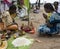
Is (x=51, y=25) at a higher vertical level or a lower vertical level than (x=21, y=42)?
higher

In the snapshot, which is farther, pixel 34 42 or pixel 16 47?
pixel 34 42

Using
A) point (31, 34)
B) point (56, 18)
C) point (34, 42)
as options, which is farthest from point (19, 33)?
point (56, 18)

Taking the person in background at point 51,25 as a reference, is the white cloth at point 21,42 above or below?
below

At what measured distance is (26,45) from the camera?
359 cm

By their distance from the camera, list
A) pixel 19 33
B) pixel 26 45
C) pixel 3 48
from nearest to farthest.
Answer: pixel 3 48, pixel 26 45, pixel 19 33

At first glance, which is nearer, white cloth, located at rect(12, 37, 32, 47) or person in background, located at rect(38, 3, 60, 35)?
white cloth, located at rect(12, 37, 32, 47)

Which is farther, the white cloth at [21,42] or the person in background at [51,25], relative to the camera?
the person in background at [51,25]

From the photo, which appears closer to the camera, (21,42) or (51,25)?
(21,42)

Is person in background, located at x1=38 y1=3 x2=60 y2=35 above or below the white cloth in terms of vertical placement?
above

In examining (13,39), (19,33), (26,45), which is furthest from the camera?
(19,33)

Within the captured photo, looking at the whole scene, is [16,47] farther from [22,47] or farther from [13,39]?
[13,39]

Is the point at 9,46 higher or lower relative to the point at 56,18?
lower

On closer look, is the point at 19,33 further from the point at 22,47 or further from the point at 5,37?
the point at 22,47

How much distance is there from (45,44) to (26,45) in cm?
36
